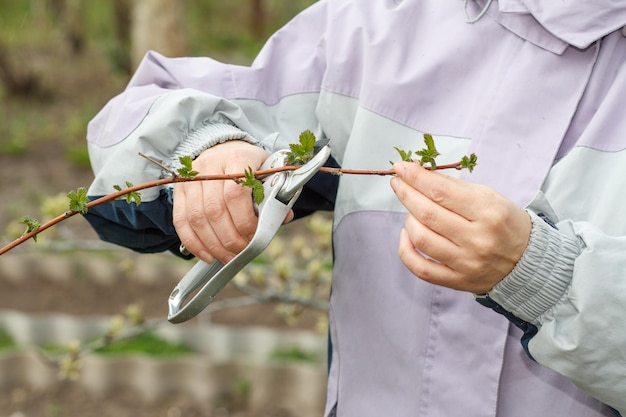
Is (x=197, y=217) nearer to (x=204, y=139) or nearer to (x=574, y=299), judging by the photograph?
(x=204, y=139)

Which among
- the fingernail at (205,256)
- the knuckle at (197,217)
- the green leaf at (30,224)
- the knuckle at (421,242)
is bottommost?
the fingernail at (205,256)

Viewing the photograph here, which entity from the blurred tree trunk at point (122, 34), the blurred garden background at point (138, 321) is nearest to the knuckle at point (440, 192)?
the blurred garden background at point (138, 321)

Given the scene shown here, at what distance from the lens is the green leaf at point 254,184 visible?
1262 millimetres

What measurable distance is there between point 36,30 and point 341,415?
36.7 ft

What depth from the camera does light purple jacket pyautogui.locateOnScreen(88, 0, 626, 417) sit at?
140 centimetres

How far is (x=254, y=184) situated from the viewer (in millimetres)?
1267

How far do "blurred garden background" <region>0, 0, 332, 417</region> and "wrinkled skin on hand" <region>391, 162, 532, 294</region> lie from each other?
1568 millimetres

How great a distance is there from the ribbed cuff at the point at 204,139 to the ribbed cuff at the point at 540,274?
56cm

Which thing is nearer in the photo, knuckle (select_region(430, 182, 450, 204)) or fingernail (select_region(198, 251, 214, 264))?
knuckle (select_region(430, 182, 450, 204))

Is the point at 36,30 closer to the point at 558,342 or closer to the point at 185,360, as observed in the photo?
the point at 185,360

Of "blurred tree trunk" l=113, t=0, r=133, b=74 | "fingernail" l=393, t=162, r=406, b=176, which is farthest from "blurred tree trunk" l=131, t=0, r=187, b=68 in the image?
"blurred tree trunk" l=113, t=0, r=133, b=74

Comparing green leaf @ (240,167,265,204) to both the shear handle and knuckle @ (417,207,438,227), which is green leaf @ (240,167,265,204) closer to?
the shear handle

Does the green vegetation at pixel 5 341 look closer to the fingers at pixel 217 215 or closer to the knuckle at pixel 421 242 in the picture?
the fingers at pixel 217 215

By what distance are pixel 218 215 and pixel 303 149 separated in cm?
20
